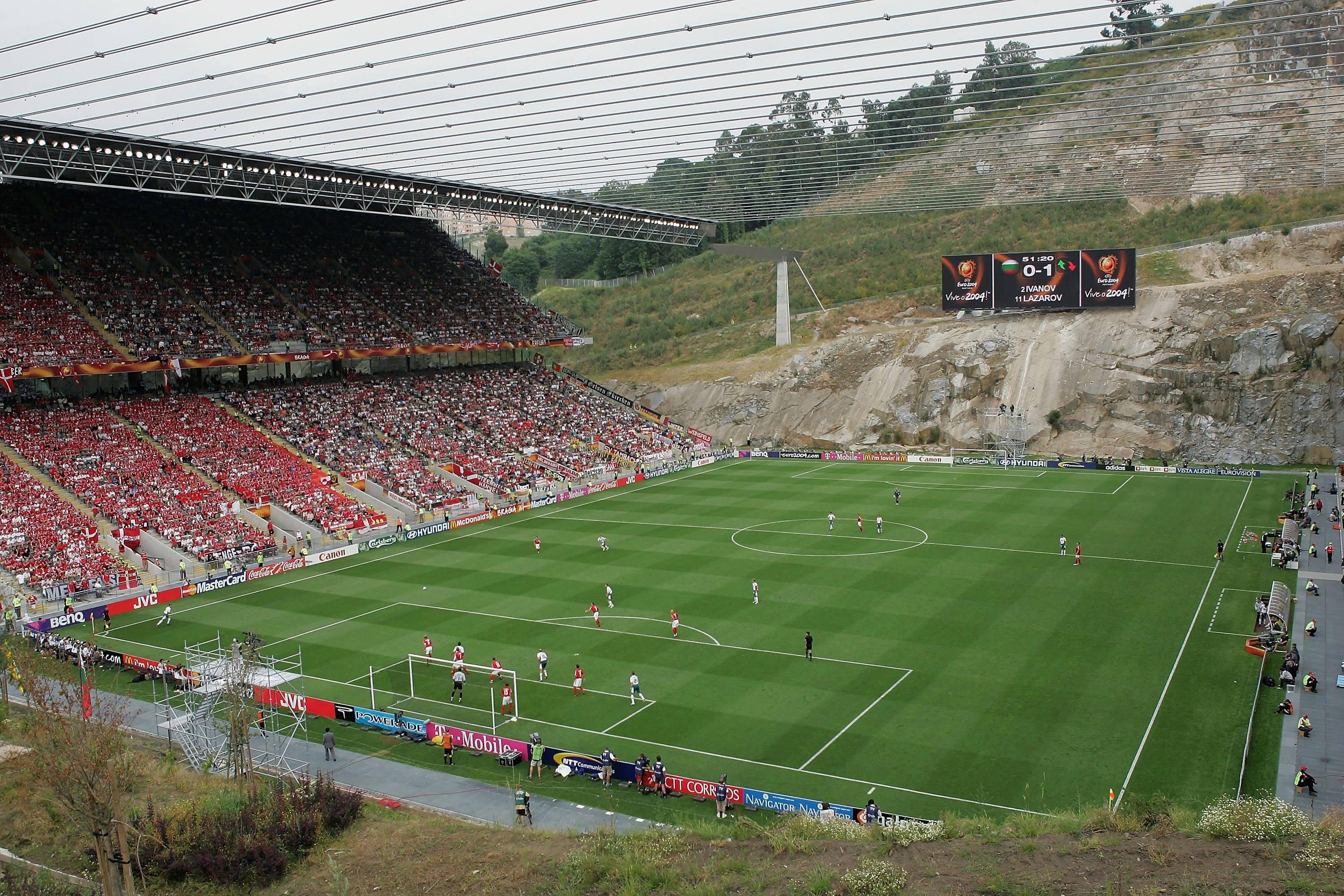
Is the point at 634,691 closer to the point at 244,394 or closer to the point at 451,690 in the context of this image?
the point at 451,690

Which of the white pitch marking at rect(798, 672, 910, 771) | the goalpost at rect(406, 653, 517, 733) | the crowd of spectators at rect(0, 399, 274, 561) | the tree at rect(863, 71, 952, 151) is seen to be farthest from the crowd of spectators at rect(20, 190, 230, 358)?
the white pitch marking at rect(798, 672, 910, 771)

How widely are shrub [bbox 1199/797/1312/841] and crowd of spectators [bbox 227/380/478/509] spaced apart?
138 feet

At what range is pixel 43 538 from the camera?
38.0 metres

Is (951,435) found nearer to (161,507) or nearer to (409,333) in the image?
(409,333)

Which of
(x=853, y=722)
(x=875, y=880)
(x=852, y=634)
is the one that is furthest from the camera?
(x=852, y=634)

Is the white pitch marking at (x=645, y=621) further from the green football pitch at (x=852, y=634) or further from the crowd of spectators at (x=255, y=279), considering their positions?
the crowd of spectators at (x=255, y=279)

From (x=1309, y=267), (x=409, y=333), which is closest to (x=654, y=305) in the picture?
(x=409, y=333)

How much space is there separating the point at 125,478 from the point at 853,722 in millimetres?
35150

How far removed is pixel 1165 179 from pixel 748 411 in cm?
3366

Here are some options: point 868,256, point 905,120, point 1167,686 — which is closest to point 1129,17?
point 905,120

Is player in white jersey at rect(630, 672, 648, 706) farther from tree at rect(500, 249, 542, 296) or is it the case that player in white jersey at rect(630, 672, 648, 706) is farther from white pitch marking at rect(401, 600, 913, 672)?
tree at rect(500, 249, 542, 296)

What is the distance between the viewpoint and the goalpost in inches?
995

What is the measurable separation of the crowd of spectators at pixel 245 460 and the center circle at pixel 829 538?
60.1 feet

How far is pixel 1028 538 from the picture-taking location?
42.4 m
